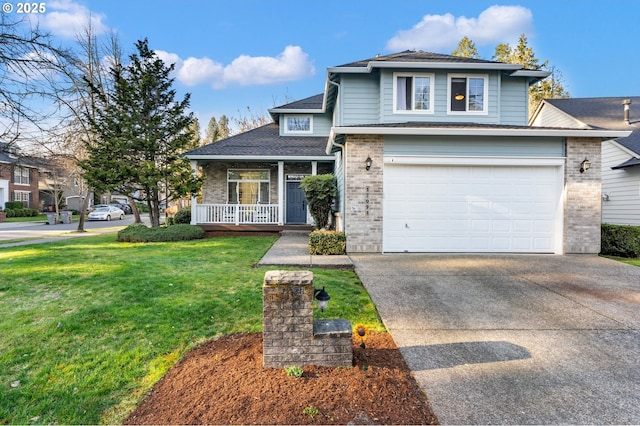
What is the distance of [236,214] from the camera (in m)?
13.1

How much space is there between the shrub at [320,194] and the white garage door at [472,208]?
2478 mm

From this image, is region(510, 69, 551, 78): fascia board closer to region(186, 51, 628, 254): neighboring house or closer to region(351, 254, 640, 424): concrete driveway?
region(186, 51, 628, 254): neighboring house

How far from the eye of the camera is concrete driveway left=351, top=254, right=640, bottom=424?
239cm

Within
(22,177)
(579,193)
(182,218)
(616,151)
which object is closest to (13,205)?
(22,177)

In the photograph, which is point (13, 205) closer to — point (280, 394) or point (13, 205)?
point (13, 205)

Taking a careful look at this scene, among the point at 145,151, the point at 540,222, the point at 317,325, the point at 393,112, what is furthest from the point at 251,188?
the point at 317,325

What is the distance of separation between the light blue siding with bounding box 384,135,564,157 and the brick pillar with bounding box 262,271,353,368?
20.5ft

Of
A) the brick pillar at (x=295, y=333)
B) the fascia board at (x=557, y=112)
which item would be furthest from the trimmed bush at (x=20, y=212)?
the fascia board at (x=557, y=112)

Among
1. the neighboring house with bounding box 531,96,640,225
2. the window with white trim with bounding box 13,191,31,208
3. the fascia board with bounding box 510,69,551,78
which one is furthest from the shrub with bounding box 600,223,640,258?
the window with white trim with bounding box 13,191,31,208

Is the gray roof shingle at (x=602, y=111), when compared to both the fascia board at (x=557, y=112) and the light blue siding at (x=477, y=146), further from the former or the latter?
the light blue siding at (x=477, y=146)

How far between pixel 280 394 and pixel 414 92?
1022 cm

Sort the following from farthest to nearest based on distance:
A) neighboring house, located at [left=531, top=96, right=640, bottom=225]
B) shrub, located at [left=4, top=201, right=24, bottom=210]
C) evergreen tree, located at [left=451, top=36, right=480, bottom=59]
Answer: shrub, located at [left=4, top=201, right=24, bottom=210] → evergreen tree, located at [left=451, top=36, right=480, bottom=59] → neighboring house, located at [left=531, top=96, right=640, bottom=225]

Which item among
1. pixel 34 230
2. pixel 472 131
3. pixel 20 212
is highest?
pixel 472 131

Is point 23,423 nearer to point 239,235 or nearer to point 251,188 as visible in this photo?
point 239,235
